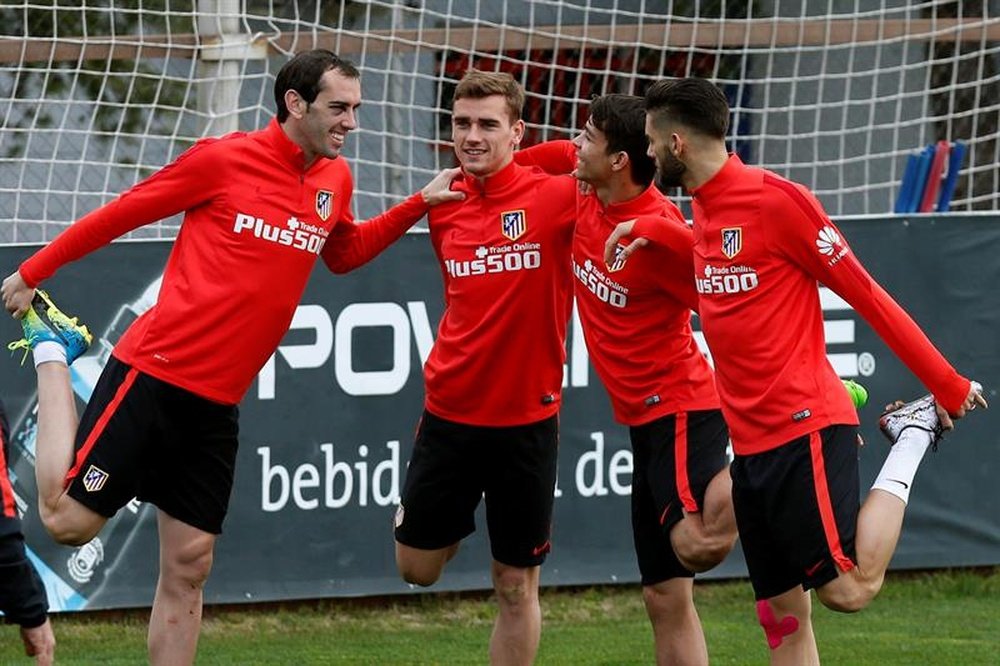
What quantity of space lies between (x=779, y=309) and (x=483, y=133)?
138 cm

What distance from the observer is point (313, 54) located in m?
6.32

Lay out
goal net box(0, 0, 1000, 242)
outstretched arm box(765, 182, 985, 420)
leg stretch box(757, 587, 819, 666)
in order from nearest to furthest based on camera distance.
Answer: outstretched arm box(765, 182, 985, 420), leg stretch box(757, 587, 819, 666), goal net box(0, 0, 1000, 242)

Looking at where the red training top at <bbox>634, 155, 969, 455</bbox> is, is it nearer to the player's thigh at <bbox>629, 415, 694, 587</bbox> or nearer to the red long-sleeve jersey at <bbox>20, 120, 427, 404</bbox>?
the player's thigh at <bbox>629, 415, 694, 587</bbox>

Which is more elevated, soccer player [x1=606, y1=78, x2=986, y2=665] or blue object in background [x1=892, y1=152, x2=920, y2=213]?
blue object in background [x1=892, y1=152, x2=920, y2=213]

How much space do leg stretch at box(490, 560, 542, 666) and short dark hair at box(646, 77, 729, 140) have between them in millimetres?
1825

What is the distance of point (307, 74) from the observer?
6.25 meters

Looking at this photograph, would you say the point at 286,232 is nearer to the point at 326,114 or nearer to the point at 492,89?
the point at 326,114

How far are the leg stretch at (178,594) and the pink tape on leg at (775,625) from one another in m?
1.95

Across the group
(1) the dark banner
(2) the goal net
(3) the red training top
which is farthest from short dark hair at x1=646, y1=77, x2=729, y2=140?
(2) the goal net

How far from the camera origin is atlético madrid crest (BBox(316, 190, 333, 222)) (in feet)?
20.8

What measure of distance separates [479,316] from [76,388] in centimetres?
254

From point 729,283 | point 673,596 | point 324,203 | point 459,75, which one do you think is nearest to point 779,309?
point 729,283

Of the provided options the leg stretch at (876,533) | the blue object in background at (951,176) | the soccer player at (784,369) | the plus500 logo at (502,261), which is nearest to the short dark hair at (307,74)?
the plus500 logo at (502,261)

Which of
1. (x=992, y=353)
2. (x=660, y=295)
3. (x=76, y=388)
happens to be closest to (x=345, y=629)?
(x=76, y=388)
